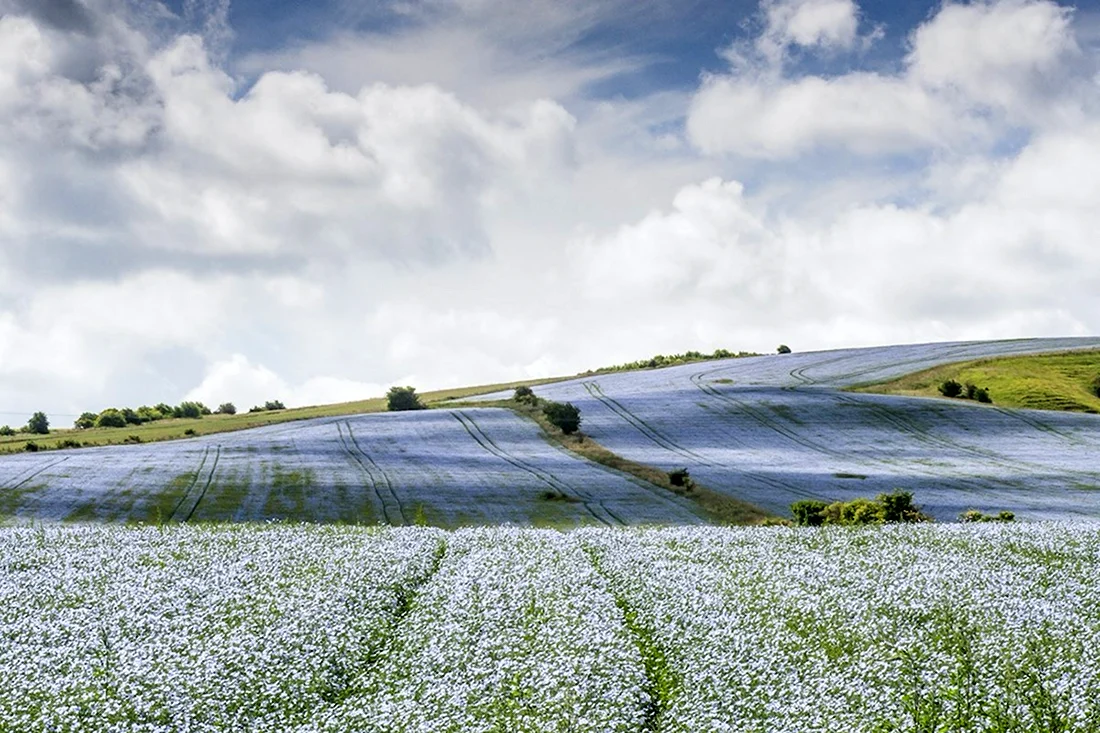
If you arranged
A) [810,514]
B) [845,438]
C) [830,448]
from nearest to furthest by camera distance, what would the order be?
1. [810,514]
2. [830,448]
3. [845,438]

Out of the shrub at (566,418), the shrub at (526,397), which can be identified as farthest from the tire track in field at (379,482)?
the shrub at (526,397)

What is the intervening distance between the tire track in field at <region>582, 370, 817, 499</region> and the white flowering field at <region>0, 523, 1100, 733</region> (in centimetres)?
2439

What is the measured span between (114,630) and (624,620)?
24.9 ft

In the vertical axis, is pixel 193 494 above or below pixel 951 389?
below

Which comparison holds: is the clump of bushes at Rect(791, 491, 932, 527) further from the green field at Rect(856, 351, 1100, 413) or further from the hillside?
the green field at Rect(856, 351, 1100, 413)

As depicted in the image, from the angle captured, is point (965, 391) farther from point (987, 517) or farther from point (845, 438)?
point (987, 517)

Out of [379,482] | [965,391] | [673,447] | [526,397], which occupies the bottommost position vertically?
[673,447]

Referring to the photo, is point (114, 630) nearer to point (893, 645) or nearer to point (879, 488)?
point (893, 645)

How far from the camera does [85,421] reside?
3627 inches

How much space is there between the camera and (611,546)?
24922 millimetres

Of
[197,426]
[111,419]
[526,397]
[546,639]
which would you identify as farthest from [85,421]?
[546,639]

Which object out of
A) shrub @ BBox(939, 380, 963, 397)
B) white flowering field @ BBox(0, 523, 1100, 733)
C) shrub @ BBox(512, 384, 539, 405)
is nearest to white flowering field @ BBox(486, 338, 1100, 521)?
shrub @ BBox(512, 384, 539, 405)

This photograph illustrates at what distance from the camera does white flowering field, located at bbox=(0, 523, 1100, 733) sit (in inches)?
412

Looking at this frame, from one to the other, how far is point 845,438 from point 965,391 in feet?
70.6
